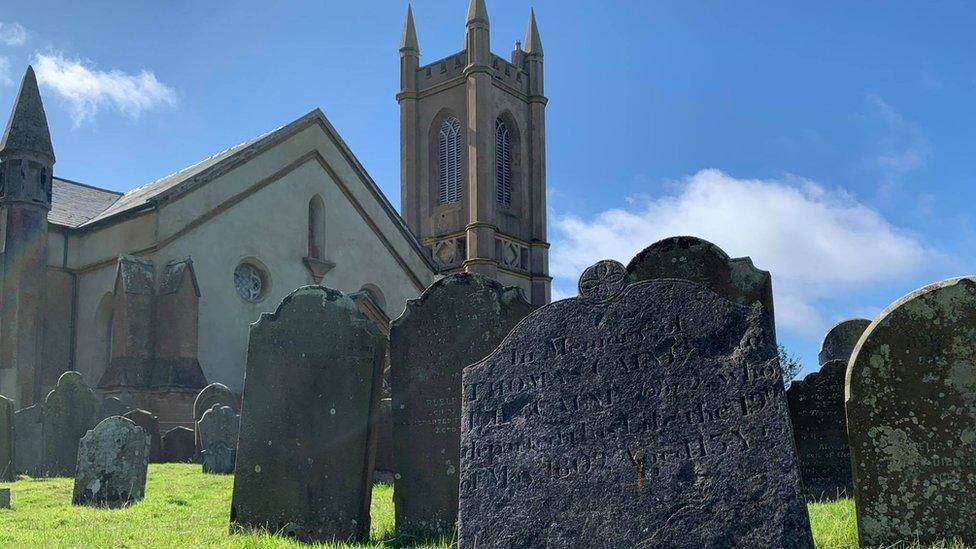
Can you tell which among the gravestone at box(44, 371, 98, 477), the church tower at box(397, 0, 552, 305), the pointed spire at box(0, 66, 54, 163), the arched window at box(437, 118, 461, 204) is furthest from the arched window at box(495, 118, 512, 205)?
the gravestone at box(44, 371, 98, 477)

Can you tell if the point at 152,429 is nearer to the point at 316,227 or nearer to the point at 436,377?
the point at 316,227

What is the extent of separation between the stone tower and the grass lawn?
13.7 meters

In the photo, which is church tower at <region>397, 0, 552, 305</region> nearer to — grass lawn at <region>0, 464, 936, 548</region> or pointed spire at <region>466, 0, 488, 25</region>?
pointed spire at <region>466, 0, 488, 25</region>

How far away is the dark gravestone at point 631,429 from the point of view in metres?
4.82

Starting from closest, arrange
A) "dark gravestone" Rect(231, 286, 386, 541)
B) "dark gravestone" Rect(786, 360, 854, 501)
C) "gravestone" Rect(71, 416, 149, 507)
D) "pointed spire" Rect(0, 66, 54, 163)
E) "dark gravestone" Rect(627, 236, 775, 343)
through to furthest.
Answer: "dark gravestone" Rect(231, 286, 386, 541) < "dark gravestone" Rect(627, 236, 775, 343) < "dark gravestone" Rect(786, 360, 854, 501) < "gravestone" Rect(71, 416, 149, 507) < "pointed spire" Rect(0, 66, 54, 163)

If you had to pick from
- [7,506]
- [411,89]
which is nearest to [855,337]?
[7,506]

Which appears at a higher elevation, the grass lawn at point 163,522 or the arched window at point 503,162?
the arched window at point 503,162

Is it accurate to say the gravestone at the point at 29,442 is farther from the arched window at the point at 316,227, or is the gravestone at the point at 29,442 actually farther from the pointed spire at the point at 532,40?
the pointed spire at the point at 532,40

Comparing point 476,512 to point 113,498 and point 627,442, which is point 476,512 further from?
point 113,498

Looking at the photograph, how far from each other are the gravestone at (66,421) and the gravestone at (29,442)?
21 cm

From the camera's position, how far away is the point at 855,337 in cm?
1223

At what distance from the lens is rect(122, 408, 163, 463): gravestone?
60.7ft

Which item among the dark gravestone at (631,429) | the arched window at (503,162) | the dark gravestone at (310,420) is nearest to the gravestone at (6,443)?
the dark gravestone at (310,420)

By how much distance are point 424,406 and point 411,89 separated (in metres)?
40.6
